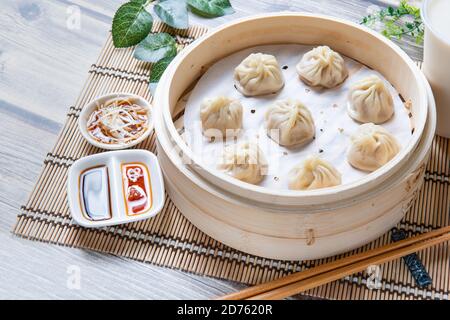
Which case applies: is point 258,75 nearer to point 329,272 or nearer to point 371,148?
point 371,148

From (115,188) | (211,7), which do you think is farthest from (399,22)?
(115,188)

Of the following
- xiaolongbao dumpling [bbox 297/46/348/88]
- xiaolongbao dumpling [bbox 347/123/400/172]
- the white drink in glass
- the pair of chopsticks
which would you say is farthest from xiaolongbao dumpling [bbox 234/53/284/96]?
the pair of chopsticks

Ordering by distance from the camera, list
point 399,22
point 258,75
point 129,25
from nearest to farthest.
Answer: point 258,75 → point 129,25 → point 399,22

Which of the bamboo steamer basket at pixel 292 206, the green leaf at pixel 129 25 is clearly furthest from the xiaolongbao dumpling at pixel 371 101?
the green leaf at pixel 129 25

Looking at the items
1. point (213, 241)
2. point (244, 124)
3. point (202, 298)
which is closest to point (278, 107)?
point (244, 124)

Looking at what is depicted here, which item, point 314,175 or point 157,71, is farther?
point 157,71
